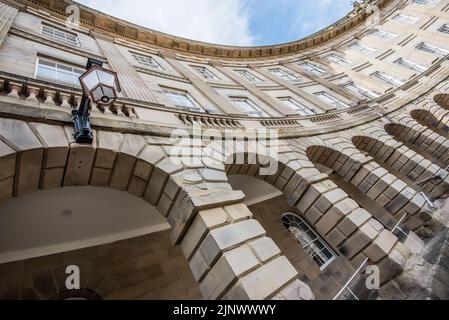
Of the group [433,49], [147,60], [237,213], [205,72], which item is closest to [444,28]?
[433,49]

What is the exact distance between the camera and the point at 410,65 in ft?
65.3

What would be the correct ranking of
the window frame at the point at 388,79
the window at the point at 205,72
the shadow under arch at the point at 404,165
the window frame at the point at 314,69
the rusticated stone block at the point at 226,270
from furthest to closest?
the window frame at the point at 314,69 < the window frame at the point at 388,79 < the window at the point at 205,72 < the shadow under arch at the point at 404,165 < the rusticated stone block at the point at 226,270

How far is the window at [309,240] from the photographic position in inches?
385

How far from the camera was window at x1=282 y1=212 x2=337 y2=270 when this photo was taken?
978cm

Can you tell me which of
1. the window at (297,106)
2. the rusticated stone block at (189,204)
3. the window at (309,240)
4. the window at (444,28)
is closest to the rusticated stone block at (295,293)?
the rusticated stone block at (189,204)

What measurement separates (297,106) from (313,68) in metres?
11.2

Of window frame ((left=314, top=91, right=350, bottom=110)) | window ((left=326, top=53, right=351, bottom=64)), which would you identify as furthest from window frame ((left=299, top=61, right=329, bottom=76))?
window frame ((left=314, top=91, right=350, bottom=110))

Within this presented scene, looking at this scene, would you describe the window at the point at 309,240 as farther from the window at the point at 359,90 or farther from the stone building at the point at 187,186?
the window at the point at 359,90

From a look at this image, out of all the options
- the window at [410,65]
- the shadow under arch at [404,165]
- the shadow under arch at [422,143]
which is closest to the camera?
the shadow under arch at [404,165]

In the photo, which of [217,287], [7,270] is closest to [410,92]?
[217,287]

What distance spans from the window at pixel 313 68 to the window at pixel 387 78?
14.1 feet

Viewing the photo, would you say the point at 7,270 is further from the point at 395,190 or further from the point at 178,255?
the point at 395,190

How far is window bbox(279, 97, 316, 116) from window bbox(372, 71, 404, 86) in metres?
9.77

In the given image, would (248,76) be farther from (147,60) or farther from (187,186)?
(187,186)
